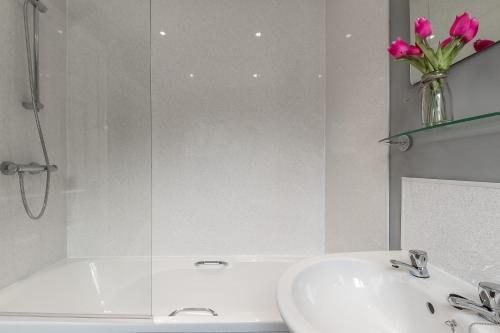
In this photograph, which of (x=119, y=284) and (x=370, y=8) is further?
(x=119, y=284)

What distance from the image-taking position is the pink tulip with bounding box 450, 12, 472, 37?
670 mm

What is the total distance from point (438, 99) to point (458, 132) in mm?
118

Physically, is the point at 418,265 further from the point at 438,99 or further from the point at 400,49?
the point at 400,49

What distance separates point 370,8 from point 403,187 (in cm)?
93

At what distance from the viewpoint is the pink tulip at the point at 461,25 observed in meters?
0.67

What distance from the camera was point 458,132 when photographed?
74cm

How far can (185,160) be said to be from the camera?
185cm

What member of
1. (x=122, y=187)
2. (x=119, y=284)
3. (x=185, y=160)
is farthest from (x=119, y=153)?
(x=119, y=284)

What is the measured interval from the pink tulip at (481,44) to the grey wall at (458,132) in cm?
1

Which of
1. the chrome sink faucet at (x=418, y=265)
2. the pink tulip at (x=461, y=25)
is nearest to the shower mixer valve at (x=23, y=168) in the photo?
the chrome sink faucet at (x=418, y=265)

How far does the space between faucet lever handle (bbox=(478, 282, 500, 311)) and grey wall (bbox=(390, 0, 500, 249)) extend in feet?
0.96

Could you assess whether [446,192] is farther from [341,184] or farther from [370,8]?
[370,8]

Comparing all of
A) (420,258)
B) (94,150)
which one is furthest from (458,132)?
(94,150)

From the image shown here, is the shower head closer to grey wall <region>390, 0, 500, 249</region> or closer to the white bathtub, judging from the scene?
the white bathtub
